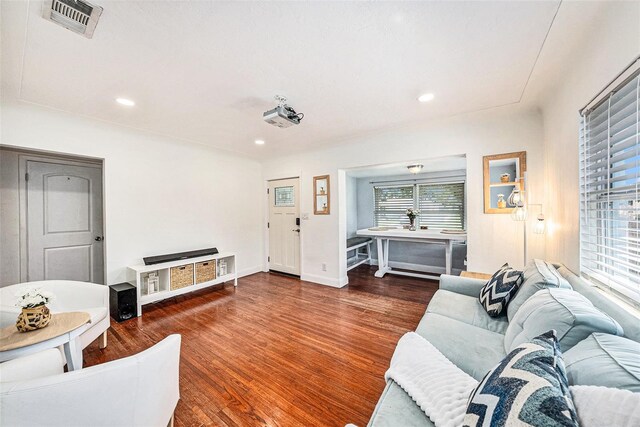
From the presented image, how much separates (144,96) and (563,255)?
4.16 metres

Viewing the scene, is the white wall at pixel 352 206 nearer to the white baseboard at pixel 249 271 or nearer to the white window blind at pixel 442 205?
the white window blind at pixel 442 205

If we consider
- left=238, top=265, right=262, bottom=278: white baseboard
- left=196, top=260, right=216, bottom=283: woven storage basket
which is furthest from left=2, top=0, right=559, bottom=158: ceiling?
left=238, top=265, right=262, bottom=278: white baseboard

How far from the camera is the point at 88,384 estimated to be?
0.93 metres

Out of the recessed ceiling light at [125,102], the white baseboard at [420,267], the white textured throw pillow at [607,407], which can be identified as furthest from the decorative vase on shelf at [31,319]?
the white baseboard at [420,267]

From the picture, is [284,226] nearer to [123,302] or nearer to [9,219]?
[123,302]

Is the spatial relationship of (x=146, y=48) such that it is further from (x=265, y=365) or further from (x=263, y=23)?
(x=265, y=365)

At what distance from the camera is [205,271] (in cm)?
369

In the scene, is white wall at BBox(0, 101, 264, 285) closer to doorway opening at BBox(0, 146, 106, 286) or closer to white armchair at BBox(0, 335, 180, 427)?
doorway opening at BBox(0, 146, 106, 286)

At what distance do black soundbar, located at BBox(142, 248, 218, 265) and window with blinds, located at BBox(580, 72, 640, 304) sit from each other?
14.1 feet

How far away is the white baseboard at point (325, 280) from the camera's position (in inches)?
157

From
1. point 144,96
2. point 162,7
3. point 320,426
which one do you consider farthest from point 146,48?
point 320,426

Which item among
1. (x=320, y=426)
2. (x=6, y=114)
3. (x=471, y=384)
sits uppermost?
(x=6, y=114)

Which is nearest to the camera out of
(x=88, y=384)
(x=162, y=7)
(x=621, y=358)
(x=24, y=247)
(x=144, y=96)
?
(x=621, y=358)

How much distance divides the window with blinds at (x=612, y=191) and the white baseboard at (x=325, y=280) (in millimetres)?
2882
